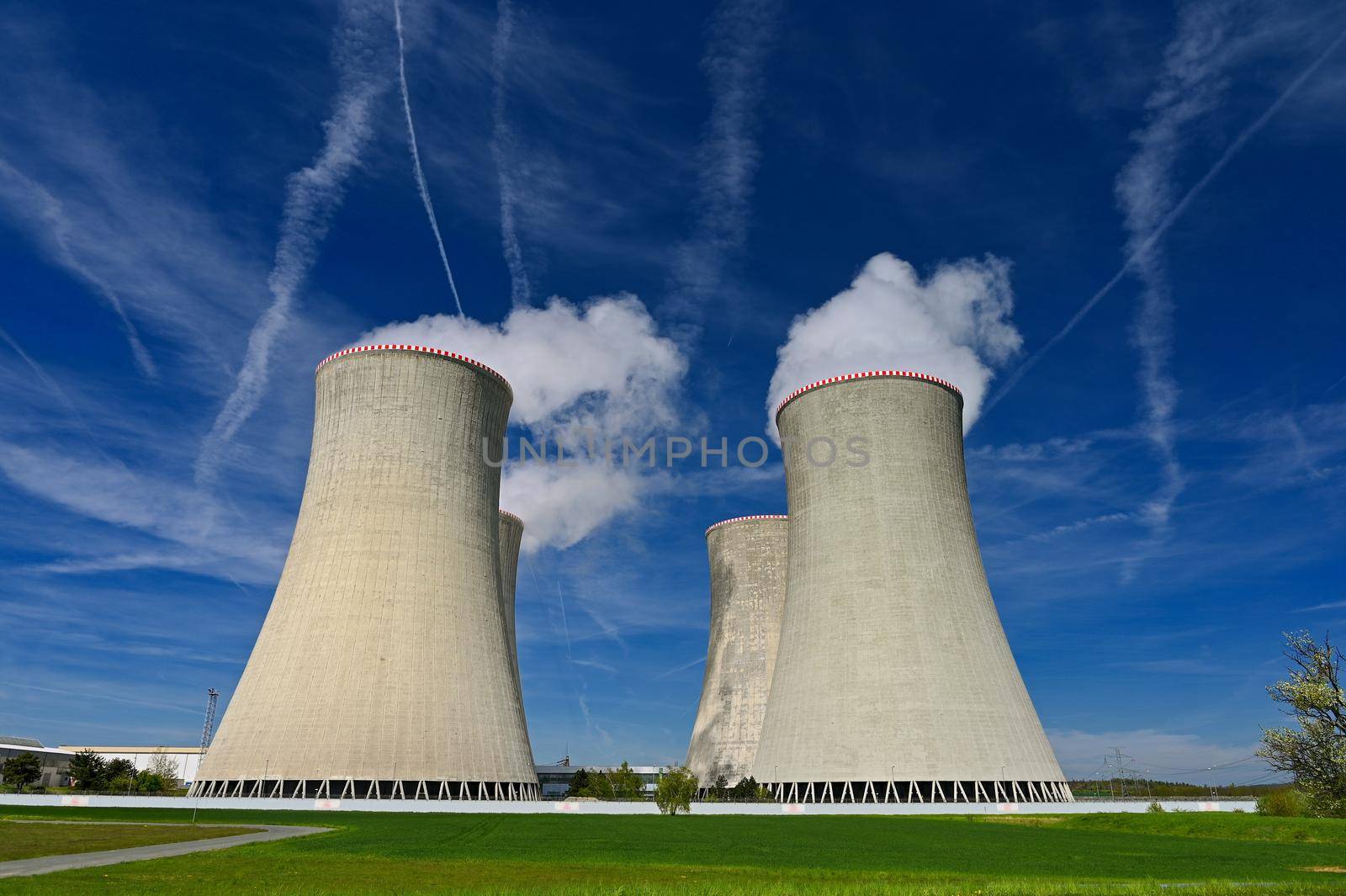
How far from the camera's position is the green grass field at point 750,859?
9.02m

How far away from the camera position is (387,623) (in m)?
27.6

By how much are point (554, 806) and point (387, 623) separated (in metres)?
8.34

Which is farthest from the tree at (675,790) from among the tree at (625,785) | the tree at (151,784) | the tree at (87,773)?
the tree at (87,773)

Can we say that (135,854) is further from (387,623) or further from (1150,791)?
(1150,791)

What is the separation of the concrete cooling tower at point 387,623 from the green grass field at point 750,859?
166 inches

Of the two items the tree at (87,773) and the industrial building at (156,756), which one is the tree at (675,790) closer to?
the tree at (87,773)

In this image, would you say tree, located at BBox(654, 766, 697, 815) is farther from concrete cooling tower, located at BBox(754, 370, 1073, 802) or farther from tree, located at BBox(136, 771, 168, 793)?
tree, located at BBox(136, 771, 168, 793)

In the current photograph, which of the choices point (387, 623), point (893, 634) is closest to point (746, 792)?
point (893, 634)

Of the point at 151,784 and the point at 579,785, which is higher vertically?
the point at 151,784

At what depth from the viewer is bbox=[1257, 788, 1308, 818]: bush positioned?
72.8 ft

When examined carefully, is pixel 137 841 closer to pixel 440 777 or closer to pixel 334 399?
pixel 440 777

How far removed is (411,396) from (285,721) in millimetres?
10755

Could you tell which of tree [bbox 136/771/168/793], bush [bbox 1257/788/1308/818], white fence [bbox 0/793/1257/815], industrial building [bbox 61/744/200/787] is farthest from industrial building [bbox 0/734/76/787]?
bush [bbox 1257/788/1308/818]

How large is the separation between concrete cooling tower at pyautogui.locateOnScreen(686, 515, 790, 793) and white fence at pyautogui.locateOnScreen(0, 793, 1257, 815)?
404 inches
